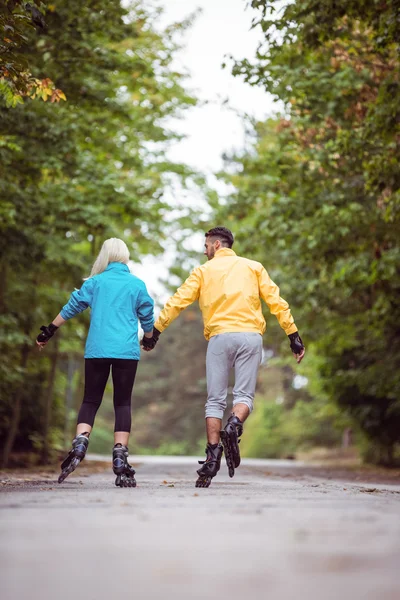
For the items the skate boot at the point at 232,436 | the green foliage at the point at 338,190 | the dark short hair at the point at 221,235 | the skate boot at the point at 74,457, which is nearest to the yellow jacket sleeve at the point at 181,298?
the dark short hair at the point at 221,235

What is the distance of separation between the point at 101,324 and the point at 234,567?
4.87 m

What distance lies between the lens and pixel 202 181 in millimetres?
24562

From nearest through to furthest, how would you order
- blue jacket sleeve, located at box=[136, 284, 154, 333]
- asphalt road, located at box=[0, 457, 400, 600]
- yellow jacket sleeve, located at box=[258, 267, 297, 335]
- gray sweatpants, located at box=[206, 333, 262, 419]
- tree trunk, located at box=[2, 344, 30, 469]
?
1. asphalt road, located at box=[0, 457, 400, 600]
2. gray sweatpants, located at box=[206, 333, 262, 419]
3. blue jacket sleeve, located at box=[136, 284, 154, 333]
4. yellow jacket sleeve, located at box=[258, 267, 297, 335]
5. tree trunk, located at box=[2, 344, 30, 469]

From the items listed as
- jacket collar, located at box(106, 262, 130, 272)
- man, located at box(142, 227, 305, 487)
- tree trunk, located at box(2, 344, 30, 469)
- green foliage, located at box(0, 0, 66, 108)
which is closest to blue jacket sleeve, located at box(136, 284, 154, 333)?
man, located at box(142, 227, 305, 487)

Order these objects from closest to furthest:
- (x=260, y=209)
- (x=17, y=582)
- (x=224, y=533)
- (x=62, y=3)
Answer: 1. (x=17, y=582)
2. (x=224, y=533)
3. (x=62, y=3)
4. (x=260, y=209)

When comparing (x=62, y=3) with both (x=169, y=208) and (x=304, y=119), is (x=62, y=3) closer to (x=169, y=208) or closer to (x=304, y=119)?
(x=304, y=119)

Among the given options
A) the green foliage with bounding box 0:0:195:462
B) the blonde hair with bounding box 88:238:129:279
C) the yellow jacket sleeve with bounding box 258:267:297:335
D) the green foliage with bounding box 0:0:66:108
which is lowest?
the yellow jacket sleeve with bounding box 258:267:297:335

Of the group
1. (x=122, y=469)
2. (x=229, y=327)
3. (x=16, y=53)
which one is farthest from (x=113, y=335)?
(x=16, y=53)

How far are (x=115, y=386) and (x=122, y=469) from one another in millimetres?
773

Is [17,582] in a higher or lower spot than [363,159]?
lower

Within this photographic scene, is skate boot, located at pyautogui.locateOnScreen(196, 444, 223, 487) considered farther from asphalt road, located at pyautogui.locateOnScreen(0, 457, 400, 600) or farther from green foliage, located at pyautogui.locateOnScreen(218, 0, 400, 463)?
green foliage, located at pyautogui.locateOnScreen(218, 0, 400, 463)

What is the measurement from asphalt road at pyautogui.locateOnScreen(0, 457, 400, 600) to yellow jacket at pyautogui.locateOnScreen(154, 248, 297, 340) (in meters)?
3.22

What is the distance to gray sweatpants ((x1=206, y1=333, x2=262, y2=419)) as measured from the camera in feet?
26.7

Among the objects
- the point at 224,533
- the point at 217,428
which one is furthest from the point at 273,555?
the point at 217,428
